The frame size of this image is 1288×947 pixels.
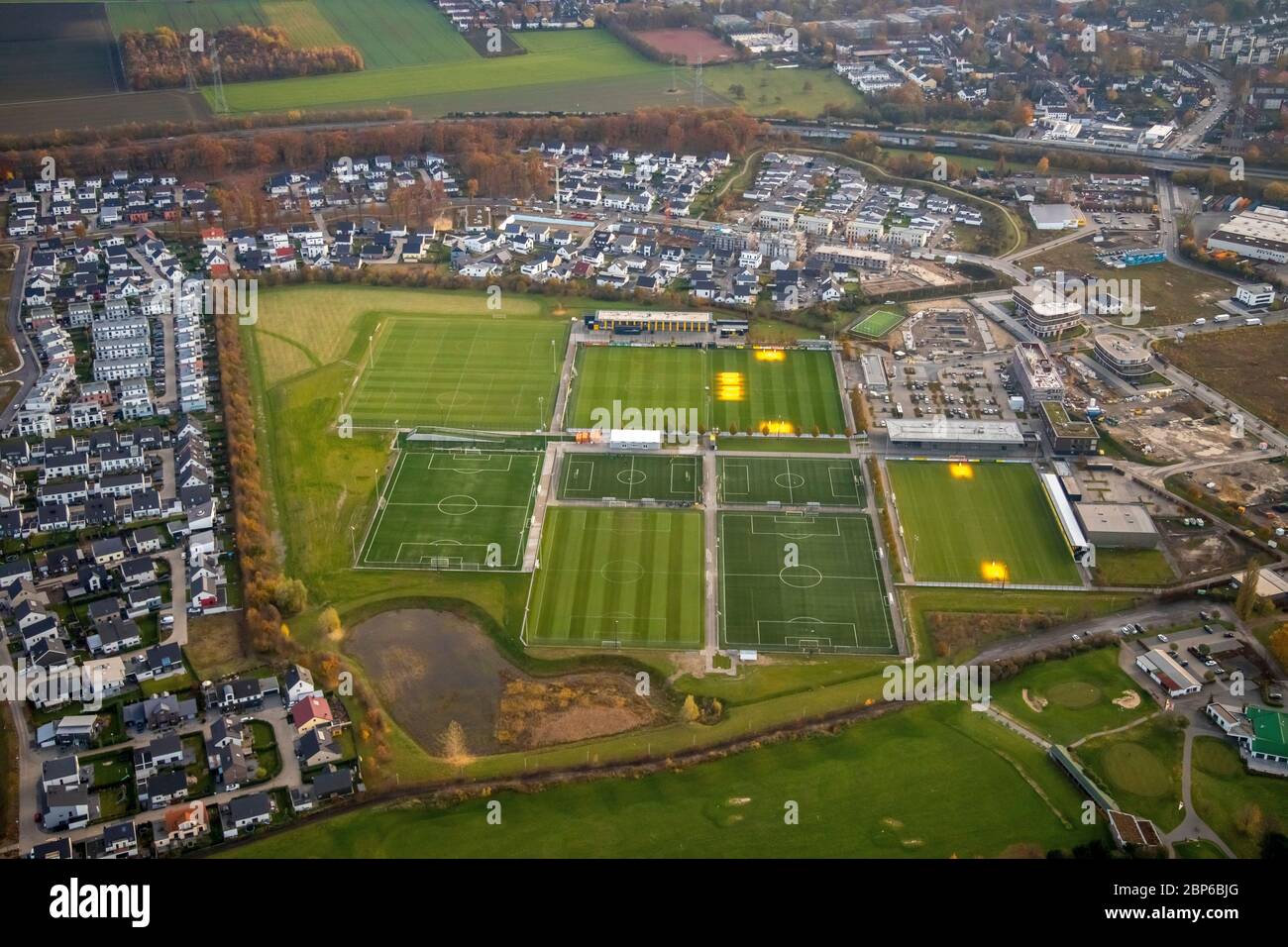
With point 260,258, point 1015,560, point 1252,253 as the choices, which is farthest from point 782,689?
point 1252,253

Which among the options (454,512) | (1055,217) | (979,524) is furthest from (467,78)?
(979,524)

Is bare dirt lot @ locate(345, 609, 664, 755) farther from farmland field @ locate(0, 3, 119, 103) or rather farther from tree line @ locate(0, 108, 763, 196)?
farmland field @ locate(0, 3, 119, 103)

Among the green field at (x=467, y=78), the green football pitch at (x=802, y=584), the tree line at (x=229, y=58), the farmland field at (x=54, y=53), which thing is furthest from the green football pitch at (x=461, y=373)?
the tree line at (x=229, y=58)

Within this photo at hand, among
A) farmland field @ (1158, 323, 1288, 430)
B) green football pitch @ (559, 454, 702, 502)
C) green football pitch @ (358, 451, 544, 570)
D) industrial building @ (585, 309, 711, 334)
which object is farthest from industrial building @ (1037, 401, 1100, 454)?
green football pitch @ (358, 451, 544, 570)

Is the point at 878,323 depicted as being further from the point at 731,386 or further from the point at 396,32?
the point at 396,32

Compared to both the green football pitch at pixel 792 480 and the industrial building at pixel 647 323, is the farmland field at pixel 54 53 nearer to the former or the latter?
the industrial building at pixel 647 323

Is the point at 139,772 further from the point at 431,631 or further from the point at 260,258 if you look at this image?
the point at 260,258

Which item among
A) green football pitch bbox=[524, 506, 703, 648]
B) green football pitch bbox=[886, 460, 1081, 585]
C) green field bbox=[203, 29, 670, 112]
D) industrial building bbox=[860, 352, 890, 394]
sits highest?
green field bbox=[203, 29, 670, 112]
